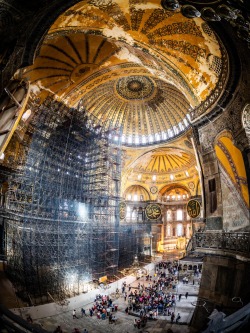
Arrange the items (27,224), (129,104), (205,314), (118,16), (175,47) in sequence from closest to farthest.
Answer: (205,314)
(118,16)
(175,47)
(27,224)
(129,104)

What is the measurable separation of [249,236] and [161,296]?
357 inches

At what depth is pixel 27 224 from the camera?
43.5ft

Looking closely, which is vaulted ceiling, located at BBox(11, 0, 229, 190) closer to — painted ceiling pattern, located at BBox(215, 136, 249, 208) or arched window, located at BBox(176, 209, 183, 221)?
painted ceiling pattern, located at BBox(215, 136, 249, 208)

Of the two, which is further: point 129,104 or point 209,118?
point 129,104

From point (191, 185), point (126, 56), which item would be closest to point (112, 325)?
point (126, 56)

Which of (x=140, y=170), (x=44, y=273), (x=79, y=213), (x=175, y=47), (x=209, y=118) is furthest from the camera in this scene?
(x=140, y=170)

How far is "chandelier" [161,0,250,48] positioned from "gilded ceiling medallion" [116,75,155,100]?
13.1m

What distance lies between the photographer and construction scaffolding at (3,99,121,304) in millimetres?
12320

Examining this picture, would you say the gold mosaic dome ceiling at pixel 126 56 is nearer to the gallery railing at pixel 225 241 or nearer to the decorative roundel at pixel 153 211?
the gallery railing at pixel 225 241

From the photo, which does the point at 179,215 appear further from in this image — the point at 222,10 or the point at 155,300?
the point at 222,10

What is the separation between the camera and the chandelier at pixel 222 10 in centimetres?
425

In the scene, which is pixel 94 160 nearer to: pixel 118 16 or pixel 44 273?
pixel 44 273

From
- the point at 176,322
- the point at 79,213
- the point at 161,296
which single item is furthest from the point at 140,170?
the point at 176,322

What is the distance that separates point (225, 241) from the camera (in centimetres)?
813
